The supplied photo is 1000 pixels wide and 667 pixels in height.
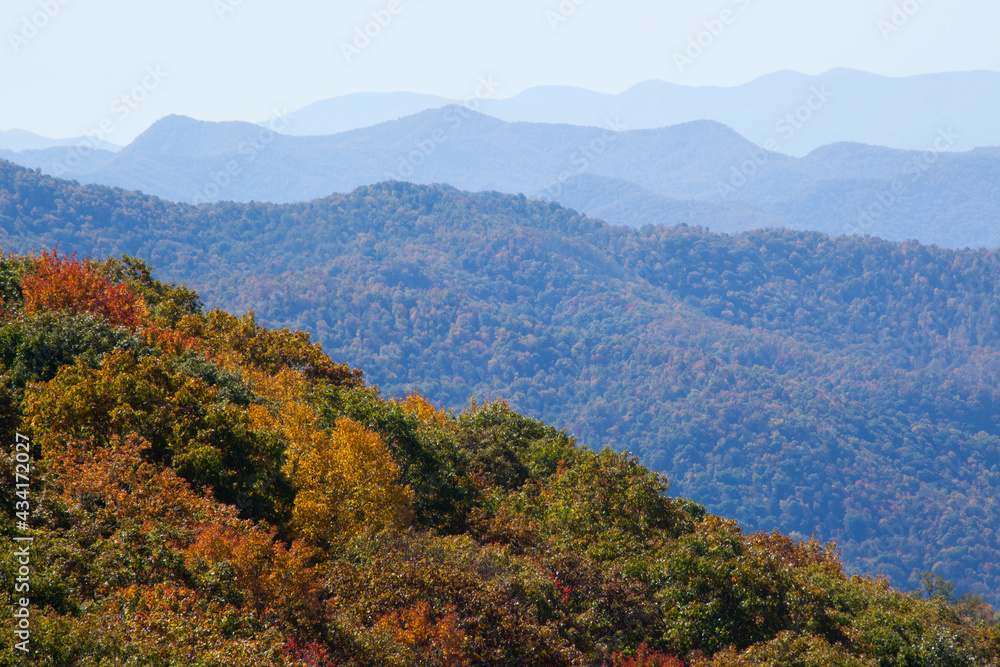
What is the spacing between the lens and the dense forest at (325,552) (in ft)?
49.8

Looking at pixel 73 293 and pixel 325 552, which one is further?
pixel 73 293

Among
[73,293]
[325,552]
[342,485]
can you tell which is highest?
[73,293]

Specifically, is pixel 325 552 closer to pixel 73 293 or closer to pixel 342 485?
pixel 342 485

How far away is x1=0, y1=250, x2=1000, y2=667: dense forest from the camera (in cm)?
1518

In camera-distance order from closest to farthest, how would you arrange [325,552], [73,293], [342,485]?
[325,552] < [342,485] < [73,293]

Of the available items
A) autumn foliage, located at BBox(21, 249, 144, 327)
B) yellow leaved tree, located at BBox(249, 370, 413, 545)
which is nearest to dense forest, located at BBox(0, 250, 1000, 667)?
yellow leaved tree, located at BBox(249, 370, 413, 545)

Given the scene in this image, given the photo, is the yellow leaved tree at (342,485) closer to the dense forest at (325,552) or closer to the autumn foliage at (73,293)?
the dense forest at (325,552)

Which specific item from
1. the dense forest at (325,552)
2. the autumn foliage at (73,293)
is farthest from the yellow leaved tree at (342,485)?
the autumn foliage at (73,293)

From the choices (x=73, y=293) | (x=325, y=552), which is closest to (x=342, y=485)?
(x=325, y=552)

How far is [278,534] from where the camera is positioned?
77.9 feet

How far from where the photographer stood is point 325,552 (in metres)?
22.7

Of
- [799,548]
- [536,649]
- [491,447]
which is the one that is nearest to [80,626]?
[536,649]

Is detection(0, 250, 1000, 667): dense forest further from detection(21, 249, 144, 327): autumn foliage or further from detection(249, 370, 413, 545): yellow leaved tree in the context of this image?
detection(21, 249, 144, 327): autumn foliage

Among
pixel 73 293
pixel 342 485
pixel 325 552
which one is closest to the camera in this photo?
pixel 325 552
